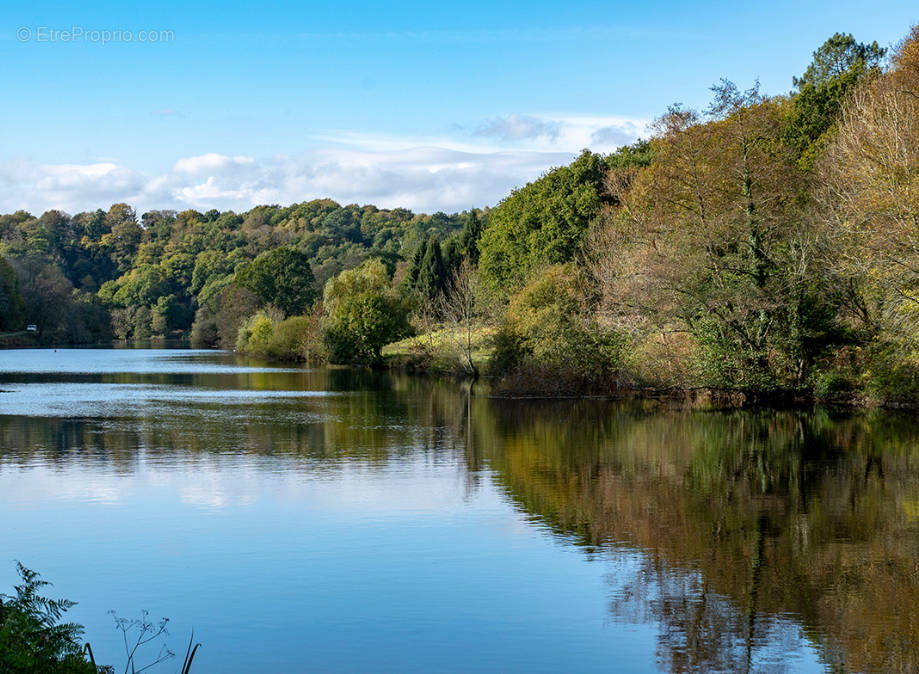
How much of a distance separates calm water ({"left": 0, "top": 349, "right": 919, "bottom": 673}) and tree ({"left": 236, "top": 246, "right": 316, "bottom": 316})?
66.0 meters

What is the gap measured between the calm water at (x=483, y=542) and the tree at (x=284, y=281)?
66.0 metres

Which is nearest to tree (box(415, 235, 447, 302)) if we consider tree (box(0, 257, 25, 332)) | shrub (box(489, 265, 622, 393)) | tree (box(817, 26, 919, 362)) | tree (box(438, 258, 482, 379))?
tree (box(438, 258, 482, 379))

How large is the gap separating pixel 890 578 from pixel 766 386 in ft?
74.7

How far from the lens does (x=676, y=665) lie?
27.8ft

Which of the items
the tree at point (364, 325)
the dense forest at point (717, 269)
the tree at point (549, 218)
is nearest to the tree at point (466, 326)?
the dense forest at point (717, 269)

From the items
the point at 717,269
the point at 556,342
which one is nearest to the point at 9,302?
the point at 556,342

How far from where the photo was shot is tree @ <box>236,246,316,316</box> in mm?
92875

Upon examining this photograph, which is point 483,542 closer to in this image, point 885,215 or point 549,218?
point 885,215

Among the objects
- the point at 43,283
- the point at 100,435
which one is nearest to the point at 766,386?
the point at 100,435

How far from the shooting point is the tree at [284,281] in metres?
92.9

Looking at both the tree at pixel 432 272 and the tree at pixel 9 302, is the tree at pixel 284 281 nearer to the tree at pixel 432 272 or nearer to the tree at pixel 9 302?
the tree at pixel 432 272

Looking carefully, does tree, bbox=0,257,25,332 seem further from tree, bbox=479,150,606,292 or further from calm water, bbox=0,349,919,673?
calm water, bbox=0,349,919,673

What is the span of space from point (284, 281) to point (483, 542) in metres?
82.0

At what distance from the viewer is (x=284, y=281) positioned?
9288cm
